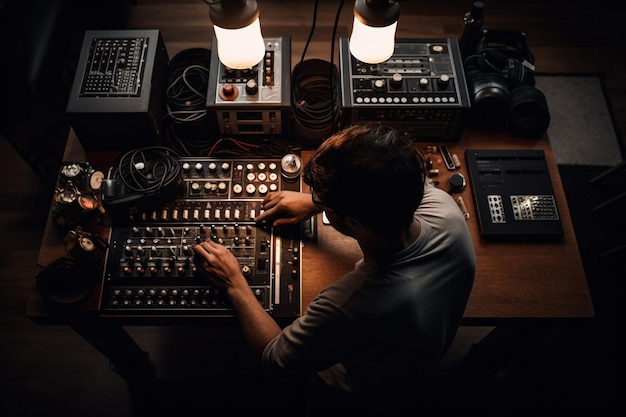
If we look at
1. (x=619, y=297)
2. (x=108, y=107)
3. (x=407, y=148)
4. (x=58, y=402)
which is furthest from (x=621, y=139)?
(x=58, y=402)

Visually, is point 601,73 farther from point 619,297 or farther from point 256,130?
point 256,130

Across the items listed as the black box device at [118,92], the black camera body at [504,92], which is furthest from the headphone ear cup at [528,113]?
the black box device at [118,92]

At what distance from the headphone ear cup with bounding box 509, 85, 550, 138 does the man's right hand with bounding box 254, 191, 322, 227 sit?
3.01ft

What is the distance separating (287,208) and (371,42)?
0.66 meters

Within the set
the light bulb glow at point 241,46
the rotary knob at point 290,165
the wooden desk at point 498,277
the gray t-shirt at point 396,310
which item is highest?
the light bulb glow at point 241,46

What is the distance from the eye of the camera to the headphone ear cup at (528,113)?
2.04m

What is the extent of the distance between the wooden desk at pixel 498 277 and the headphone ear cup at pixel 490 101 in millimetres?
359

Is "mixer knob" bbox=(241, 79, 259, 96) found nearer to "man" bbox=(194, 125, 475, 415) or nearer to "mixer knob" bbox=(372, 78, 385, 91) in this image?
"mixer knob" bbox=(372, 78, 385, 91)

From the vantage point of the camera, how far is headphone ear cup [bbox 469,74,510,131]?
2.03m

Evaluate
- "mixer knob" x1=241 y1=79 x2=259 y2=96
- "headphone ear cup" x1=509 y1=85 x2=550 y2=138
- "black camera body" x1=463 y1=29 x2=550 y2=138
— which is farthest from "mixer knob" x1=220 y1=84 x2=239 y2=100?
"headphone ear cup" x1=509 y1=85 x2=550 y2=138

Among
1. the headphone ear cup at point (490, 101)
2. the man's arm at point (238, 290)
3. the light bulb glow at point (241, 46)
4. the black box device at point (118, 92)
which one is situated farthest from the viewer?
the headphone ear cup at point (490, 101)

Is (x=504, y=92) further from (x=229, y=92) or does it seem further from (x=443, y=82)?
(x=229, y=92)

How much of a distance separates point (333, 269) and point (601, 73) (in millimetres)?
2666

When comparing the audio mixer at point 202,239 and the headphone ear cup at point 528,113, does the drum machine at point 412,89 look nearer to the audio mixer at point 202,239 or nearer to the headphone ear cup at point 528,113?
the headphone ear cup at point 528,113
